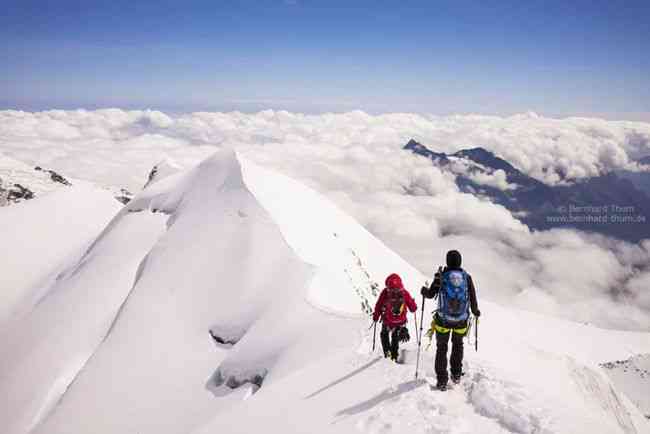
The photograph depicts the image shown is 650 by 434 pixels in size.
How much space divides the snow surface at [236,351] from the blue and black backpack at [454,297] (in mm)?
2165

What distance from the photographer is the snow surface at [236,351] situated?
992 centimetres

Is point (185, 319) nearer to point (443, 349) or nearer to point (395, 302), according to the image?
point (395, 302)

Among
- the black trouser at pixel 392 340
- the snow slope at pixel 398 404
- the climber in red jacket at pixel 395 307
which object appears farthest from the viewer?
the black trouser at pixel 392 340

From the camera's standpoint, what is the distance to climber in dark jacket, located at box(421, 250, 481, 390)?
9594mm

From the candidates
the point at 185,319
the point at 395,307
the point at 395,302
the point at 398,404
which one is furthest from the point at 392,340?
the point at 185,319

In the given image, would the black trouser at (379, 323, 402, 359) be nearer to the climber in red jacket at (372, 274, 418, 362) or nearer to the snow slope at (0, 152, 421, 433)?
the climber in red jacket at (372, 274, 418, 362)

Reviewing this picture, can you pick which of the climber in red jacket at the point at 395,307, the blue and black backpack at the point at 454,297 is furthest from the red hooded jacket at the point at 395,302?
the blue and black backpack at the point at 454,297

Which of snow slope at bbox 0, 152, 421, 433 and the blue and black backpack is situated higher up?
the blue and black backpack

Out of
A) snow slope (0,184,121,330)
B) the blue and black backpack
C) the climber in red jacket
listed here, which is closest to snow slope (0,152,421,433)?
the climber in red jacket

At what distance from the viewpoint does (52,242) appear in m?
64.9

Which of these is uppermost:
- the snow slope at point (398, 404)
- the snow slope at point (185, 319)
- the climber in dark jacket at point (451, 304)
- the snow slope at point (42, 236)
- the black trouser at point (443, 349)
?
the climber in dark jacket at point (451, 304)

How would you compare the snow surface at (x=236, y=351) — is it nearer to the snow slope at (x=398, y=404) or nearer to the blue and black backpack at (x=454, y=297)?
the snow slope at (x=398, y=404)

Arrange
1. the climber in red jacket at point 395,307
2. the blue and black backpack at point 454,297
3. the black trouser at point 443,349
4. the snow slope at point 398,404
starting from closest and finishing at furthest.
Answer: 1. the snow slope at point 398,404
2. the blue and black backpack at point 454,297
3. the black trouser at point 443,349
4. the climber in red jacket at point 395,307

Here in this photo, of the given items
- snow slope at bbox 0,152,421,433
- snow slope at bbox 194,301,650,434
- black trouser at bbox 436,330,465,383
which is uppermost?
black trouser at bbox 436,330,465,383
